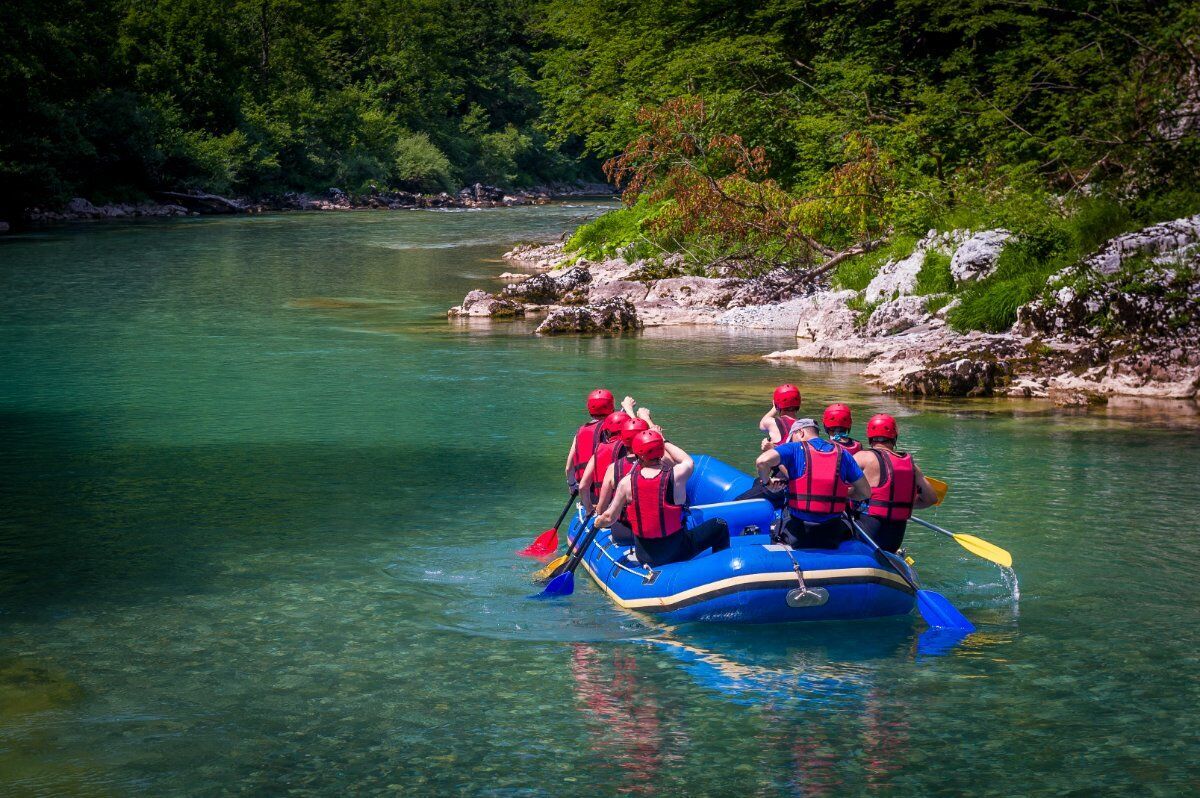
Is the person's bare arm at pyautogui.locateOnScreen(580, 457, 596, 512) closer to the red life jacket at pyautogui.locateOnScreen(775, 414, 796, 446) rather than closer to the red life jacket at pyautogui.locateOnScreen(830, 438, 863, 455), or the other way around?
the red life jacket at pyautogui.locateOnScreen(775, 414, 796, 446)

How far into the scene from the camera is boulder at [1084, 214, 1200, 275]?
16.3 metres

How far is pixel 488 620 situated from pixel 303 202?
57.9 metres

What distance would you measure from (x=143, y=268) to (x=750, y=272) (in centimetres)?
1649

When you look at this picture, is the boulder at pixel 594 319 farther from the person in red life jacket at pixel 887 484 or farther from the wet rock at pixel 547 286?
the person in red life jacket at pixel 887 484

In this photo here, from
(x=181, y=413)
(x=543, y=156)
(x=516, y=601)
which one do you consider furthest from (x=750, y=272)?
(x=543, y=156)

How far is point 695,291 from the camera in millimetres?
25078

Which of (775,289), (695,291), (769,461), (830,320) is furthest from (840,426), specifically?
(695,291)

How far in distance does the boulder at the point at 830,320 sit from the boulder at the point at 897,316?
305 mm

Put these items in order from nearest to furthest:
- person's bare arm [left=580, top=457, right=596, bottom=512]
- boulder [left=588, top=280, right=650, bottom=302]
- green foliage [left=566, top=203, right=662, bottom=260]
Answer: person's bare arm [left=580, top=457, right=596, bottom=512] → boulder [left=588, top=280, right=650, bottom=302] → green foliage [left=566, top=203, right=662, bottom=260]

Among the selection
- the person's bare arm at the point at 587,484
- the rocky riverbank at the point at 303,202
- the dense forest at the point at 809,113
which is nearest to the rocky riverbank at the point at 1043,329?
the dense forest at the point at 809,113

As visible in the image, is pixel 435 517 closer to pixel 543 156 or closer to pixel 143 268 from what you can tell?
pixel 143 268

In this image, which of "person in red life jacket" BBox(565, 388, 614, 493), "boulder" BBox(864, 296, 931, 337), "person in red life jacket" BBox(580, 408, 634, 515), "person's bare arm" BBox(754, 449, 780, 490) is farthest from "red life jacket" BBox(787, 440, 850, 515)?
"boulder" BBox(864, 296, 931, 337)

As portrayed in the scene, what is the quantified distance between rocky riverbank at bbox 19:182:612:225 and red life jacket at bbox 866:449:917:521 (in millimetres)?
43626

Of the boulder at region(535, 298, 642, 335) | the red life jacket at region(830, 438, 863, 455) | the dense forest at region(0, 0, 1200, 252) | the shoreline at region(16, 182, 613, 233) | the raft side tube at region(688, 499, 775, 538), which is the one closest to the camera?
the red life jacket at region(830, 438, 863, 455)
